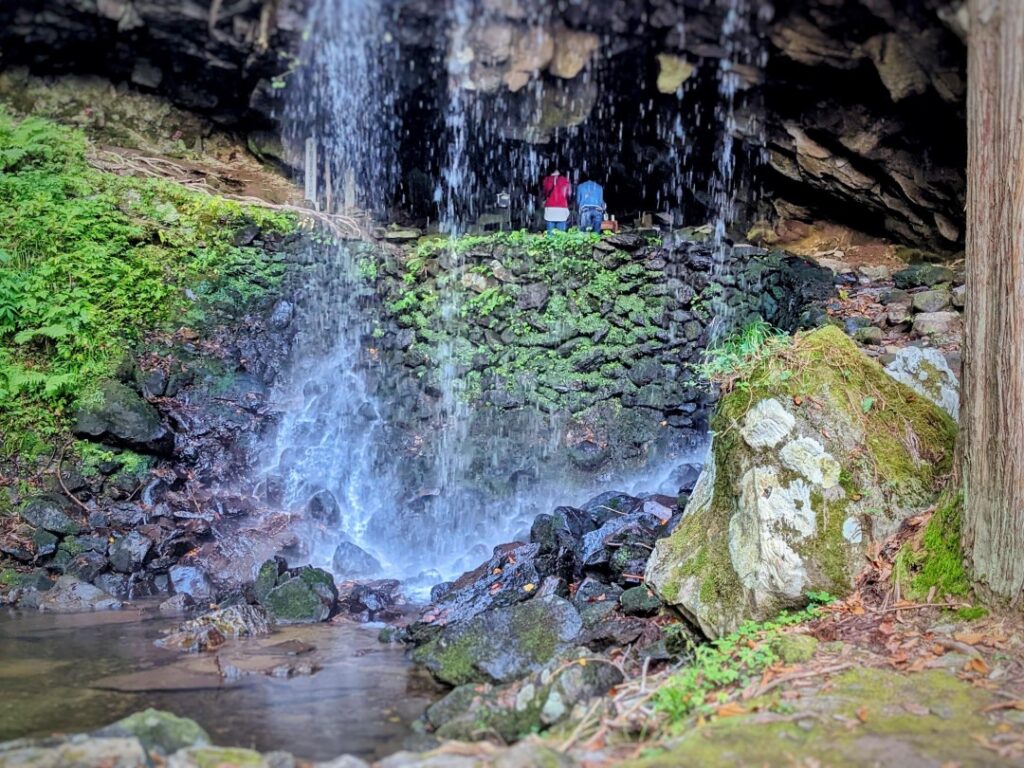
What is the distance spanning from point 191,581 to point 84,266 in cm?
518

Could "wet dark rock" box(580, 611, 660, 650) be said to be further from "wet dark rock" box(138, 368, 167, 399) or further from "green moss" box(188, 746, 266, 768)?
"wet dark rock" box(138, 368, 167, 399)

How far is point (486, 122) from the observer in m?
13.3

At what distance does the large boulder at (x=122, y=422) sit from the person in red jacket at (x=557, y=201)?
22.5 ft

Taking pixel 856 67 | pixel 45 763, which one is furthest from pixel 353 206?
pixel 45 763

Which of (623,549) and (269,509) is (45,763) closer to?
(623,549)

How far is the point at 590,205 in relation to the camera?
13.2 m

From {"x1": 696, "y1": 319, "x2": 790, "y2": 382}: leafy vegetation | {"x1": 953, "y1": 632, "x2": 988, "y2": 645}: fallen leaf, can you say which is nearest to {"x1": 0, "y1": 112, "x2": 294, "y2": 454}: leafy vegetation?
{"x1": 696, "y1": 319, "x2": 790, "y2": 382}: leafy vegetation

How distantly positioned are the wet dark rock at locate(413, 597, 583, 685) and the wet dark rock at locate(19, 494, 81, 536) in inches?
193

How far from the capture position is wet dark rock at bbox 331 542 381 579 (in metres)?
8.67

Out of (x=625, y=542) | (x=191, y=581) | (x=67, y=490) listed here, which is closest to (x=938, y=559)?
(x=625, y=542)

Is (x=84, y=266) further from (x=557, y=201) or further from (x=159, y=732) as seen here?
(x=159, y=732)

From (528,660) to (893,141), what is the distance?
30.9 ft

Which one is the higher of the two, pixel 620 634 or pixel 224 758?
pixel 224 758

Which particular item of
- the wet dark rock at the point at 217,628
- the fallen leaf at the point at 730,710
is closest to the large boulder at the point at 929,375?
the fallen leaf at the point at 730,710
